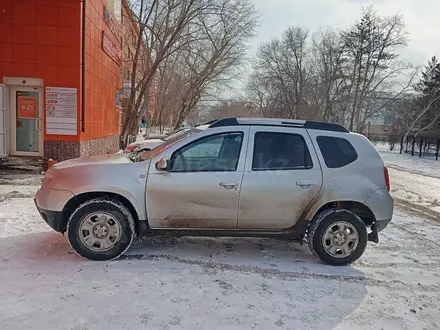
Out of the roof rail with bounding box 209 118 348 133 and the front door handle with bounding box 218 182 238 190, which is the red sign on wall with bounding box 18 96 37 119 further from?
the front door handle with bounding box 218 182 238 190

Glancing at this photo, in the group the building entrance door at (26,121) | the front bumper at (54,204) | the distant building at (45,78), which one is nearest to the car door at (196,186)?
Answer: the front bumper at (54,204)

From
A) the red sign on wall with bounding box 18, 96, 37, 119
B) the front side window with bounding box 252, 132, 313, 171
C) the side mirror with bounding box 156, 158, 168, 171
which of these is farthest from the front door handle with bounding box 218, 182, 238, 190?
the red sign on wall with bounding box 18, 96, 37, 119

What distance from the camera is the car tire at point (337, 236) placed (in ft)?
15.9

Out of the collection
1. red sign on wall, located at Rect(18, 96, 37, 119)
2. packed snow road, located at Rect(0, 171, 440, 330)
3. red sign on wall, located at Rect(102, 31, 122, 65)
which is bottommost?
packed snow road, located at Rect(0, 171, 440, 330)

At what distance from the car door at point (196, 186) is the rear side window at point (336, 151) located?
105 centimetres

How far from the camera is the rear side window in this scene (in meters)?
4.93

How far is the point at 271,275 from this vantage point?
4.54m

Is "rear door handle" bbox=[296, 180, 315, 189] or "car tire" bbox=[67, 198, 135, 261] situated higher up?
"rear door handle" bbox=[296, 180, 315, 189]

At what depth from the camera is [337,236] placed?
4906 millimetres

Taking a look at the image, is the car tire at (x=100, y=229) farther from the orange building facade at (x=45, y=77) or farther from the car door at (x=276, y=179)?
the orange building facade at (x=45, y=77)

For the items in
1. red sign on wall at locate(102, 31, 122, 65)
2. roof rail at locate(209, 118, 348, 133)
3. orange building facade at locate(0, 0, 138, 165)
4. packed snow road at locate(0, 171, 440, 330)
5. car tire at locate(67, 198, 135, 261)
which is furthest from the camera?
red sign on wall at locate(102, 31, 122, 65)

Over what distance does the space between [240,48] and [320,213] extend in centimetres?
2789

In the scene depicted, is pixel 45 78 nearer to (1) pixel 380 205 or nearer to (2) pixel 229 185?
(2) pixel 229 185

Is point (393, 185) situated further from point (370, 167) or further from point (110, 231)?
point (110, 231)
